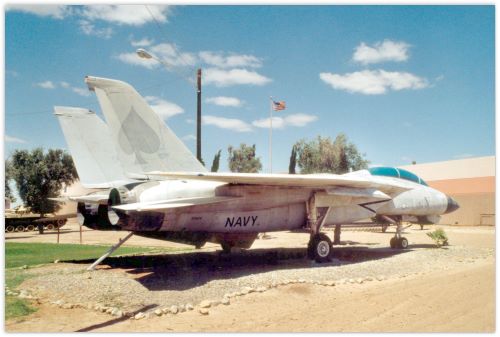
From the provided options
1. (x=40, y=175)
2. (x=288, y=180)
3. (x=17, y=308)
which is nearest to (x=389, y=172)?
(x=288, y=180)

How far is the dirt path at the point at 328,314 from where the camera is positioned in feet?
17.1

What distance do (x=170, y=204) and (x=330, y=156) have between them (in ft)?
132

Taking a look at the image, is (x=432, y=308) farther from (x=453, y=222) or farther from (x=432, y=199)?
(x=453, y=222)

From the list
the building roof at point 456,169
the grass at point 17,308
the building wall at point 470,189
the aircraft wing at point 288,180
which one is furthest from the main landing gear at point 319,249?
the building roof at point 456,169

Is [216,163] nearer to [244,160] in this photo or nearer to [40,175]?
[40,175]

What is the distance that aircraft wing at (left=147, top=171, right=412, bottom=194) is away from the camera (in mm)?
7422

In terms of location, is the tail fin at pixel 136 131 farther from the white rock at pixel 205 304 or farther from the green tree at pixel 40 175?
the green tree at pixel 40 175

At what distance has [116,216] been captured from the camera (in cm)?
832

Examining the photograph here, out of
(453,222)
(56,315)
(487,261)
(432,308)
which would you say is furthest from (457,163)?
(56,315)

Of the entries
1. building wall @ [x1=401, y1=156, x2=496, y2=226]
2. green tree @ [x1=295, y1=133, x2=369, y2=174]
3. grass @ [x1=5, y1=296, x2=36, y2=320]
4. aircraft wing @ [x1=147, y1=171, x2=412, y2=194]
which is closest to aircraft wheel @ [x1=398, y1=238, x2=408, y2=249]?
aircraft wing @ [x1=147, y1=171, x2=412, y2=194]

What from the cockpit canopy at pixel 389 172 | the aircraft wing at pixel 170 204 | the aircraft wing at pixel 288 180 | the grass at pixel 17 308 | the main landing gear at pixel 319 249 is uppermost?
the cockpit canopy at pixel 389 172

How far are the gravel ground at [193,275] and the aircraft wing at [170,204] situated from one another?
1.56m

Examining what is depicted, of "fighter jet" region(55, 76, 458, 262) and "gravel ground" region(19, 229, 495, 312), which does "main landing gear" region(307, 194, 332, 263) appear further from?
"gravel ground" region(19, 229, 495, 312)

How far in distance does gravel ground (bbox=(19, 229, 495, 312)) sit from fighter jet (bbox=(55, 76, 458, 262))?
0.91 meters
